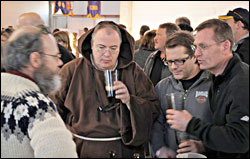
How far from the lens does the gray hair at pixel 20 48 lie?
4.47 ft

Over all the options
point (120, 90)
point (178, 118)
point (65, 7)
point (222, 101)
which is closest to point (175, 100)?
point (178, 118)

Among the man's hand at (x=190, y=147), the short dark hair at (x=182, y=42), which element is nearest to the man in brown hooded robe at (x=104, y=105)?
the short dark hair at (x=182, y=42)

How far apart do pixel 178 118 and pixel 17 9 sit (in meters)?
13.7

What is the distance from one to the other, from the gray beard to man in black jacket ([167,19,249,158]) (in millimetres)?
618

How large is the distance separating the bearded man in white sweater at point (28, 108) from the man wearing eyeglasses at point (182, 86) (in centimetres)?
97

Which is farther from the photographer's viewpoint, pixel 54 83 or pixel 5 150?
pixel 54 83

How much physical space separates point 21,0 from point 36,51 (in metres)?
13.9

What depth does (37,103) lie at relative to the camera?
1.26 meters

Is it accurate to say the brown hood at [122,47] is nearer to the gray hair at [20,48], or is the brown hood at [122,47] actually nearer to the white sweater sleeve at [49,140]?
the gray hair at [20,48]

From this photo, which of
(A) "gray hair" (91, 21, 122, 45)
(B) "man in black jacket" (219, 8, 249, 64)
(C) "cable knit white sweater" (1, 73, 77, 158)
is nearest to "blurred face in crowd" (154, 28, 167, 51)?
(B) "man in black jacket" (219, 8, 249, 64)

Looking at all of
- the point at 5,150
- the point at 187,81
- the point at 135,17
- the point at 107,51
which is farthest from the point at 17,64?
the point at 135,17

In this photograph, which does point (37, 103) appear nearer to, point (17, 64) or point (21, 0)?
point (17, 64)

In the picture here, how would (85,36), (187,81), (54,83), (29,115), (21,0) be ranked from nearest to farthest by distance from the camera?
(29,115) < (54,83) < (187,81) < (85,36) < (21,0)

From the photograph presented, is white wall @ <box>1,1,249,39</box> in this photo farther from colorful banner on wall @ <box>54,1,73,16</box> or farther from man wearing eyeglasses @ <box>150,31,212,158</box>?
man wearing eyeglasses @ <box>150,31,212,158</box>
